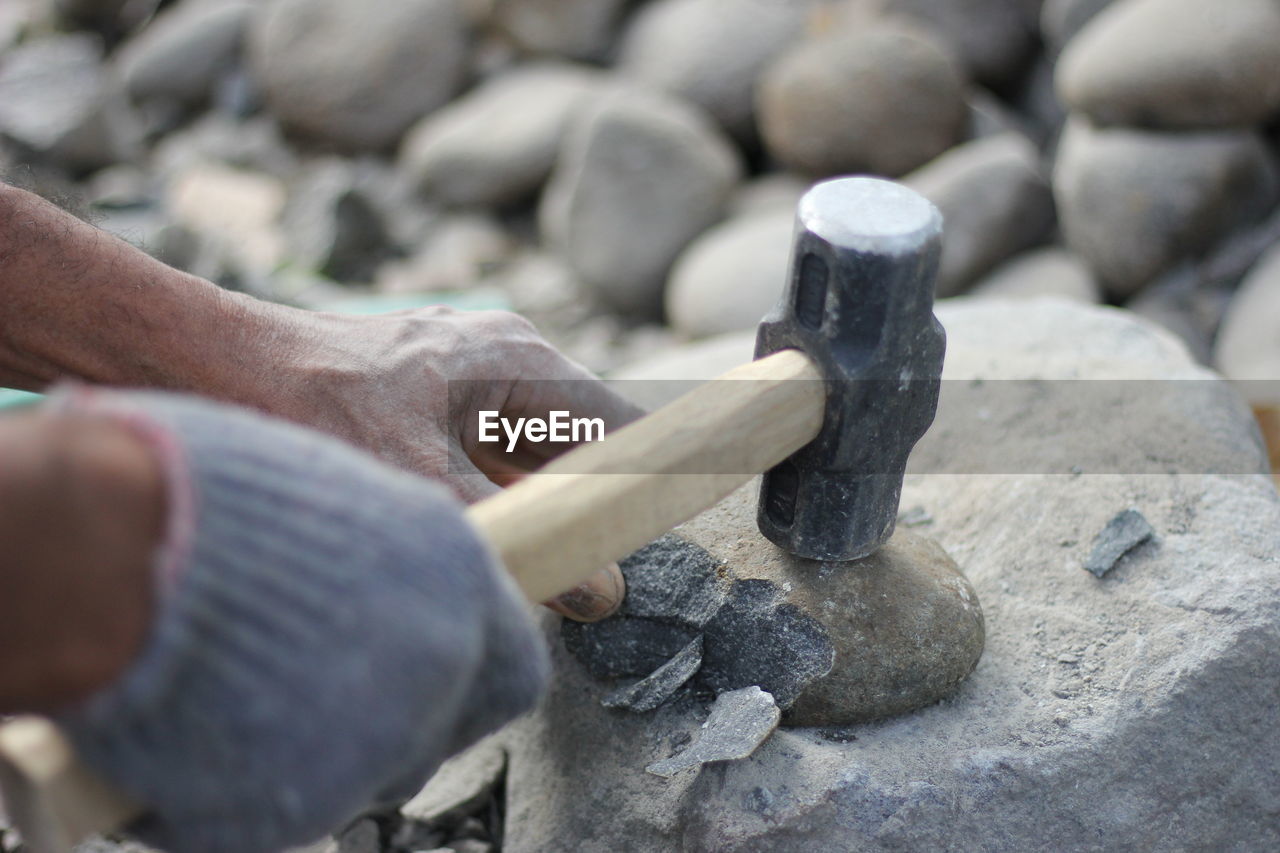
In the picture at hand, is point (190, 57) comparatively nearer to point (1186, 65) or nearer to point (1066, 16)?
point (1066, 16)

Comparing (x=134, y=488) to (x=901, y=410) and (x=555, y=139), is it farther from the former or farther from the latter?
(x=555, y=139)

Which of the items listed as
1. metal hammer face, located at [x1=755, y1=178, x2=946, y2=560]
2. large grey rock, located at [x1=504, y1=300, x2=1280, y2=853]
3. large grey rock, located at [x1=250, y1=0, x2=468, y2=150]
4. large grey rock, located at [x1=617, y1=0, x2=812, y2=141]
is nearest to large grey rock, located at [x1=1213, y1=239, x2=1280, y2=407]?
large grey rock, located at [x1=504, y1=300, x2=1280, y2=853]

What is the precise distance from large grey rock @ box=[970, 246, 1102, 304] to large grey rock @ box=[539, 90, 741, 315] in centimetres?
105

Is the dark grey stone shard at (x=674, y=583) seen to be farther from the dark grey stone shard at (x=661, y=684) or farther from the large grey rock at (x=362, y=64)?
the large grey rock at (x=362, y=64)

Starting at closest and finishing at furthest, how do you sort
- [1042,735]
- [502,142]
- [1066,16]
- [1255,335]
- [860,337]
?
[860,337] → [1042,735] → [1255,335] → [1066,16] → [502,142]

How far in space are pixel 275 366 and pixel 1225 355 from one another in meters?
2.49

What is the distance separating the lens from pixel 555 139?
14.9 feet

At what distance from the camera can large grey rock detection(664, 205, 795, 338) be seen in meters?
3.52

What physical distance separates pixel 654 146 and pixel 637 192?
171 mm

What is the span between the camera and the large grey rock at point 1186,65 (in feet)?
9.73

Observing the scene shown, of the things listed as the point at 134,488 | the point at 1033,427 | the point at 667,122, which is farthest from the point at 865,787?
the point at 667,122

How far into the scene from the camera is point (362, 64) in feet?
16.4

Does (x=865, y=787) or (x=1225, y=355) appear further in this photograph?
(x=1225, y=355)

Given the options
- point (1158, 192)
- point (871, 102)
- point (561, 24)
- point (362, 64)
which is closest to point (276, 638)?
point (1158, 192)
